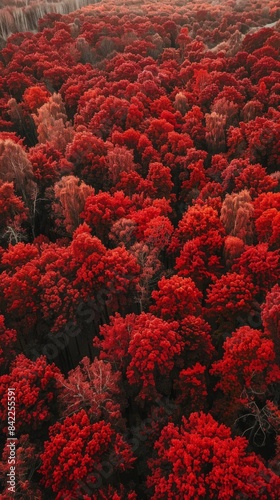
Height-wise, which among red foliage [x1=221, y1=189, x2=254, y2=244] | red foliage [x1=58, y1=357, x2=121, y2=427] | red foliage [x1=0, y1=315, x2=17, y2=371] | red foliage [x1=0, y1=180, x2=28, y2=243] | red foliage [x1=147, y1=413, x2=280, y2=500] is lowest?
red foliage [x1=147, y1=413, x2=280, y2=500]

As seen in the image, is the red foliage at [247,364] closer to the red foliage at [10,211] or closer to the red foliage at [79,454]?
the red foliage at [79,454]

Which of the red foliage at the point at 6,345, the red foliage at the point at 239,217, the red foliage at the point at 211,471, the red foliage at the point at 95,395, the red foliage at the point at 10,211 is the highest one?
the red foliage at the point at 10,211

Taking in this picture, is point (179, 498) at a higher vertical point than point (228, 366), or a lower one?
lower

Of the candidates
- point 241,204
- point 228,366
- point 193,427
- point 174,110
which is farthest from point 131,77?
point 193,427

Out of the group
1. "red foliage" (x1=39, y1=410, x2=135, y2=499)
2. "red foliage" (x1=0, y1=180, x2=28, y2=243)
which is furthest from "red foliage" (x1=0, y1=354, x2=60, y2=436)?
"red foliage" (x1=0, y1=180, x2=28, y2=243)

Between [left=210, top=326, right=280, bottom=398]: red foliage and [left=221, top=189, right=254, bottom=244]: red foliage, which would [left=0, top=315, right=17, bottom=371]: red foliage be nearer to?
[left=210, top=326, right=280, bottom=398]: red foliage

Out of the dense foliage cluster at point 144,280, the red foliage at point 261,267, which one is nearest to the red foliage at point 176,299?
the dense foliage cluster at point 144,280

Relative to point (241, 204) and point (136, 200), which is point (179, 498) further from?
point (136, 200)

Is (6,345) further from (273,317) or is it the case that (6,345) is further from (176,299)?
(273,317)
